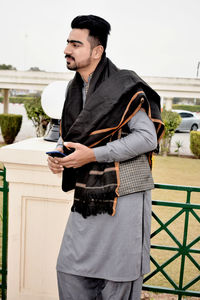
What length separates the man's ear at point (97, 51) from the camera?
1.52m

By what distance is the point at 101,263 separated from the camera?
1.52 meters

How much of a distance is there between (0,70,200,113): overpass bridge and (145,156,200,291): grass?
4640mm

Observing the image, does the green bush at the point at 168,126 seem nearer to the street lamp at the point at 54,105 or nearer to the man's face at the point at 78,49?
the street lamp at the point at 54,105

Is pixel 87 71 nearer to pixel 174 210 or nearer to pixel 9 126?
pixel 174 210

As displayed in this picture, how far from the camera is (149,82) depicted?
15.4 metres

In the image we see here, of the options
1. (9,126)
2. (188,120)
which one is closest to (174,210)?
(9,126)

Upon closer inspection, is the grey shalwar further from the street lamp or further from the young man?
the street lamp

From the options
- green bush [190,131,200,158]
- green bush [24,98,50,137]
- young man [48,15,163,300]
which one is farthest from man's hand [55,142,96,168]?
green bush [190,131,200,158]

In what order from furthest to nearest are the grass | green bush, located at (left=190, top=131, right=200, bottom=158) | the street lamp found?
green bush, located at (left=190, top=131, right=200, bottom=158), the grass, the street lamp

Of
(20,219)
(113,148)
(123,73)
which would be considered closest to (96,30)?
(123,73)

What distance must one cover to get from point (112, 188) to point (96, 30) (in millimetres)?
688

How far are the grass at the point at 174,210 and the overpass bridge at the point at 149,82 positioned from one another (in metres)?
4.64

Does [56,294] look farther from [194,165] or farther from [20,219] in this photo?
[194,165]

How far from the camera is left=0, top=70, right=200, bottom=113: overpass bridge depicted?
50.9ft
